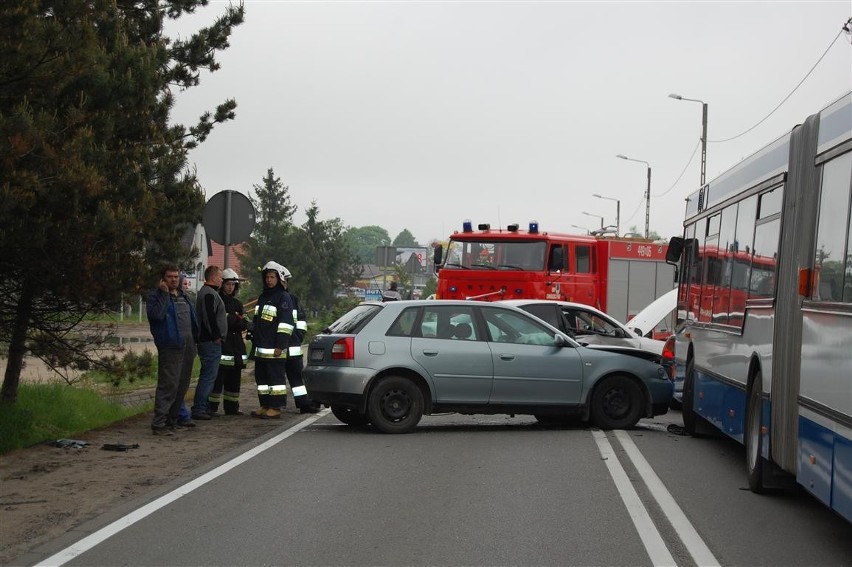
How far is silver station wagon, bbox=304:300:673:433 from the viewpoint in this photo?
13.8 meters

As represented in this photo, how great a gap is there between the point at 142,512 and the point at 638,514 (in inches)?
139

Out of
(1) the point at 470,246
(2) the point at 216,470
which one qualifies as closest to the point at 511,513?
(2) the point at 216,470

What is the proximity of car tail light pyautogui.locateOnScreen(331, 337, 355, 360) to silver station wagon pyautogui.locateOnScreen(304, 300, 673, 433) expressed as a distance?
0.04 ft

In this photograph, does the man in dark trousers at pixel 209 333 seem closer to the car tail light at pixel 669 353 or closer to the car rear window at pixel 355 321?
the car rear window at pixel 355 321

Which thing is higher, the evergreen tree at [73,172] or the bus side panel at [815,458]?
the evergreen tree at [73,172]

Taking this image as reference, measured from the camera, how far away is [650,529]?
813 centimetres

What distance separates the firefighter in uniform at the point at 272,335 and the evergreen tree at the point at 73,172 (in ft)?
5.61

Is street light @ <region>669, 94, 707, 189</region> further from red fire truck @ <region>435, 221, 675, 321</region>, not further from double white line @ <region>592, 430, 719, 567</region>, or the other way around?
double white line @ <region>592, 430, 719, 567</region>

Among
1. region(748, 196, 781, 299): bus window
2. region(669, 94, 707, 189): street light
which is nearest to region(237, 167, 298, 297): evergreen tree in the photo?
region(669, 94, 707, 189): street light

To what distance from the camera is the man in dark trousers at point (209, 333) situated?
14383mm

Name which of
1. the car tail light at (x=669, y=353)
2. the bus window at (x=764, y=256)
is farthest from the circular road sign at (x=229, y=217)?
the bus window at (x=764, y=256)

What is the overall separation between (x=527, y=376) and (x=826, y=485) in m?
6.94

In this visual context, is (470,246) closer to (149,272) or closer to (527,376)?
(527,376)

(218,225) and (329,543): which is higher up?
(218,225)
